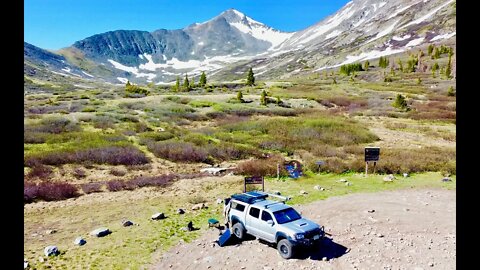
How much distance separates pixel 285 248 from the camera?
13266mm

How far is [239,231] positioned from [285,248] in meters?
2.38

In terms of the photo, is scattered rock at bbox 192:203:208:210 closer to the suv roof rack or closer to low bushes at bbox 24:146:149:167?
the suv roof rack

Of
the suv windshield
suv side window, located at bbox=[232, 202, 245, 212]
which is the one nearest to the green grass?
suv side window, located at bbox=[232, 202, 245, 212]

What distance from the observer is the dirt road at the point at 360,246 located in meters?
12.8

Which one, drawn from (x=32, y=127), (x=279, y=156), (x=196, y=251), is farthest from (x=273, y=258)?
(x=32, y=127)

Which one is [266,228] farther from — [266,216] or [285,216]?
[285,216]

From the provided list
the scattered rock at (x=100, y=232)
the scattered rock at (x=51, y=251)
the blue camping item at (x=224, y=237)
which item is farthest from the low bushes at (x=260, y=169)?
the scattered rock at (x=51, y=251)

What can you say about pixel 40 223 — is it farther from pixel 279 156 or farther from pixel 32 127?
pixel 32 127

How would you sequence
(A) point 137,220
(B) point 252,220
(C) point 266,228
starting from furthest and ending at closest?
1. (A) point 137,220
2. (B) point 252,220
3. (C) point 266,228

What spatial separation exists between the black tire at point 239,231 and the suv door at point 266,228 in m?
0.87

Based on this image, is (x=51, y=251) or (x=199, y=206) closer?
(x=51, y=251)

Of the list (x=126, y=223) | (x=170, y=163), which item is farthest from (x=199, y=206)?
(x=170, y=163)

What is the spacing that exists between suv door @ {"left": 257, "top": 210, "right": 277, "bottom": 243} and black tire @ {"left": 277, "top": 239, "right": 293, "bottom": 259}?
44 centimetres

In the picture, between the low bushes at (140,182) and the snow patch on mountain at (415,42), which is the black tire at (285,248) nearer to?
the low bushes at (140,182)
